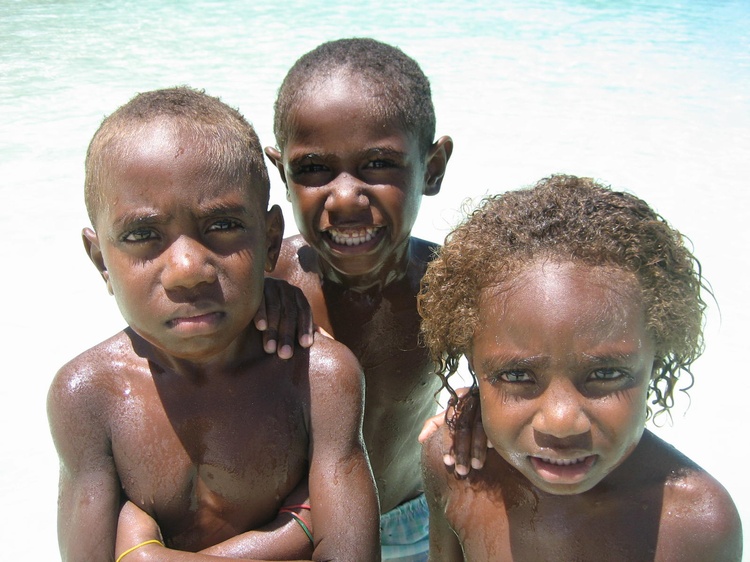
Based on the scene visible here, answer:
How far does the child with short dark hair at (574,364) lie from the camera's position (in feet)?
6.33

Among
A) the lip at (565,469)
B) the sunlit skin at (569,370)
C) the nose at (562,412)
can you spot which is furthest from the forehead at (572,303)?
the lip at (565,469)

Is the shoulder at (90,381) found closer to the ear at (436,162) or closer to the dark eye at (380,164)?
the dark eye at (380,164)

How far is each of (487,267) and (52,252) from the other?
441 centimetres

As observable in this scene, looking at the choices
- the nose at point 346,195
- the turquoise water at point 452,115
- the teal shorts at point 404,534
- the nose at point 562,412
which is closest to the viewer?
the nose at point 562,412

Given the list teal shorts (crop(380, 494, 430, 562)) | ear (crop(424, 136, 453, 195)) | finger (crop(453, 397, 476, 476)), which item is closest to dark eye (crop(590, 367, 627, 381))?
finger (crop(453, 397, 476, 476))

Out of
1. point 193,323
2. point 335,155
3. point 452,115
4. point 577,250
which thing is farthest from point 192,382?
point 452,115

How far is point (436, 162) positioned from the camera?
10.1 feet

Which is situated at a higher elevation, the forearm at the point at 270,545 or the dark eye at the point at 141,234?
the dark eye at the point at 141,234

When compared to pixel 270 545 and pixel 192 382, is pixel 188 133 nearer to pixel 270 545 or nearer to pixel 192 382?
pixel 192 382

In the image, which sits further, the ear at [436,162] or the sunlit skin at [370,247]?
the ear at [436,162]

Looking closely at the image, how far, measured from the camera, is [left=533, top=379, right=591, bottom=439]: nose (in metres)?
1.88

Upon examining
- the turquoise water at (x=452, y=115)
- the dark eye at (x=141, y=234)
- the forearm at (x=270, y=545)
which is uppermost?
the dark eye at (x=141, y=234)

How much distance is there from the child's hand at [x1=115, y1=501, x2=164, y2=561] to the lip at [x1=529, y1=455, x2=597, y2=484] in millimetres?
952

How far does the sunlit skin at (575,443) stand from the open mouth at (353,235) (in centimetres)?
70
